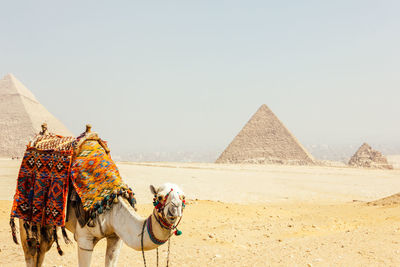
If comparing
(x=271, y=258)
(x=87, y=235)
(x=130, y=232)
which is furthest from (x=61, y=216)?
(x=271, y=258)

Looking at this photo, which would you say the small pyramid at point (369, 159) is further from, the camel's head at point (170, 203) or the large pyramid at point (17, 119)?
the camel's head at point (170, 203)

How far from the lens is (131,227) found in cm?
357

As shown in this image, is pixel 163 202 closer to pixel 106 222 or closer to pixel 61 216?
Result: pixel 106 222

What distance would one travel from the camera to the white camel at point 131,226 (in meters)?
3.25

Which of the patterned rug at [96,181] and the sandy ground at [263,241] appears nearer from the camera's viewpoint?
the patterned rug at [96,181]

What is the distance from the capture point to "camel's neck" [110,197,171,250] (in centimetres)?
334

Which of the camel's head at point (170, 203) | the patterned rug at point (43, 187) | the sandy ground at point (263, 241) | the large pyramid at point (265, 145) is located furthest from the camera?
the large pyramid at point (265, 145)

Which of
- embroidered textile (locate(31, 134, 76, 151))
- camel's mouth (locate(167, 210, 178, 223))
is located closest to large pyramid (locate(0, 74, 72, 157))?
embroidered textile (locate(31, 134, 76, 151))

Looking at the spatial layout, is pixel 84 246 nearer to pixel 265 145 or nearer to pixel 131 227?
pixel 131 227

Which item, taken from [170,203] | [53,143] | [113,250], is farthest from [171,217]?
[53,143]

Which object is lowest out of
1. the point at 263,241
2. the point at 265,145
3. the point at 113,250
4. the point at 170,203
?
the point at 113,250

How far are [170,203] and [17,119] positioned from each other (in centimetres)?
9461

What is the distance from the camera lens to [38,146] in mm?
4531

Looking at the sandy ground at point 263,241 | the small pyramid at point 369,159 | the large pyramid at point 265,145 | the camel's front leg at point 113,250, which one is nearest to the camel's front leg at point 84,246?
the camel's front leg at point 113,250
